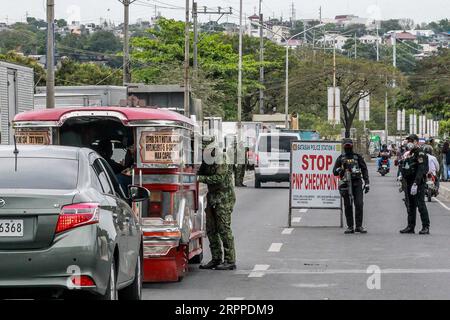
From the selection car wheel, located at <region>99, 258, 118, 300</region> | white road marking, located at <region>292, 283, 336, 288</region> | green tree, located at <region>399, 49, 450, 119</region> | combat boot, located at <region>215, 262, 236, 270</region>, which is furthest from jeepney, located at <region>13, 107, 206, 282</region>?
green tree, located at <region>399, 49, 450, 119</region>

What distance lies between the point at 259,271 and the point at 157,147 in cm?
279

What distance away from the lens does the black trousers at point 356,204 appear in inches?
950

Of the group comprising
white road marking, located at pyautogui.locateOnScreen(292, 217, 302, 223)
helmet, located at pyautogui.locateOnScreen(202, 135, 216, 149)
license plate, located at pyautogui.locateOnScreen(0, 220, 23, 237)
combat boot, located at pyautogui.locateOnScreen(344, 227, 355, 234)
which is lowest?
white road marking, located at pyautogui.locateOnScreen(292, 217, 302, 223)

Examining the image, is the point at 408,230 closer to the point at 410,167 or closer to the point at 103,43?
the point at 410,167

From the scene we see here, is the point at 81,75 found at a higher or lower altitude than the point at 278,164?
higher

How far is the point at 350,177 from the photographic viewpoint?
80.9 feet

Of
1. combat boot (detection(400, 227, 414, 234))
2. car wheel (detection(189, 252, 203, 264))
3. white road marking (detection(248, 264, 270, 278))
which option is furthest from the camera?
combat boot (detection(400, 227, 414, 234))

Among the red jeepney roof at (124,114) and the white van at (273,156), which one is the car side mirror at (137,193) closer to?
the red jeepney roof at (124,114)

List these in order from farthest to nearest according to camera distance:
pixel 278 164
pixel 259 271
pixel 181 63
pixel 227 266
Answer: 1. pixel 181 63
2. pixel 278 164
3. pixel 227 266
4. pixel 259 271

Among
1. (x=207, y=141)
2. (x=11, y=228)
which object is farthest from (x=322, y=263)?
(x=11, y=228)

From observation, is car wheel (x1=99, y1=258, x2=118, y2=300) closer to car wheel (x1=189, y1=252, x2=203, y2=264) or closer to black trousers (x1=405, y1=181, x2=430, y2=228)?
car wheel (x1=189, y1=252, x2=203, y2=264)

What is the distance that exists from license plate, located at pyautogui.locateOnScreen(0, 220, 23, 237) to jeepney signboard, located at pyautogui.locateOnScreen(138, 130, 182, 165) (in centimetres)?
481

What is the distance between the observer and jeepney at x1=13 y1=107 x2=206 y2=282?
593 inches
